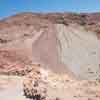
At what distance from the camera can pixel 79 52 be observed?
19250mm

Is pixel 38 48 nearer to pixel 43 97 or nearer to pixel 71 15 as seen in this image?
pixel 43 97

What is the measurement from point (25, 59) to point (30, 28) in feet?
37.5

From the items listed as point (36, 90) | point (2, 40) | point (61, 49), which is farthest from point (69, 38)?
point (36, 90)

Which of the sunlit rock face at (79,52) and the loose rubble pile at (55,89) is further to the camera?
the sunlit rock face at (79,52)

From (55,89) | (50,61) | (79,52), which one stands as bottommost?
(55,89)

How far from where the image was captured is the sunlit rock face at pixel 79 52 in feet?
48.2

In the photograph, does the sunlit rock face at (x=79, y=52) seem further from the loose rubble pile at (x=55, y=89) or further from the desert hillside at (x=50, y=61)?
the loose rubble pile at (x=55, y=89)

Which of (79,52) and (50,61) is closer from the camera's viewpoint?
(50,61)

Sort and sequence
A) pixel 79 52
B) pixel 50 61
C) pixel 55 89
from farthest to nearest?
pixel 79 52 → pixel 50 61 → pixel 55 89

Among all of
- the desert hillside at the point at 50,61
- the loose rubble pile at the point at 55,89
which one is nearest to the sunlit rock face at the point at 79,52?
the desert hillside at the point at 50,61

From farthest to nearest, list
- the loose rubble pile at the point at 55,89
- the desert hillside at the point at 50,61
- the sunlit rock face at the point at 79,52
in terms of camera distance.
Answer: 1. the sunlit rock face at the point at 79,52
2. the desert hillside at the point at 50,61
3. the loose rubble pile at the point at 55,89

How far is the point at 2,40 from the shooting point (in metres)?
28.2

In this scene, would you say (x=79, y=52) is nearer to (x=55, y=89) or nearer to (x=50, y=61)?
(x=50, y=61)

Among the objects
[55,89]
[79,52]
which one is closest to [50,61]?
[79,52]
